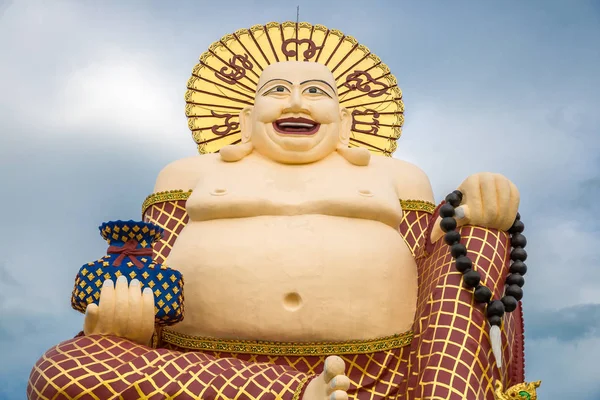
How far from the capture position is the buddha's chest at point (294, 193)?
762 cm

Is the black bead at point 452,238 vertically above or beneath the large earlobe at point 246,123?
beneath

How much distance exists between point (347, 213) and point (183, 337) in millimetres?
1700

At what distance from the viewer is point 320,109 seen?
825 cm

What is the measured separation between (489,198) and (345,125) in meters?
2.15

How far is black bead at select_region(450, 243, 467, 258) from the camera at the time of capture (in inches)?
277

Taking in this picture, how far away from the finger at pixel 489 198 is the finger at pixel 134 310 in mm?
2742

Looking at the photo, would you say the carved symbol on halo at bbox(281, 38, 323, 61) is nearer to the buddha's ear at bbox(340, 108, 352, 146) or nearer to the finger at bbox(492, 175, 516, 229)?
the buddha's ear at bbox(340, 108, 352, 146)

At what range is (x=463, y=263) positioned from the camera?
22.8 ft

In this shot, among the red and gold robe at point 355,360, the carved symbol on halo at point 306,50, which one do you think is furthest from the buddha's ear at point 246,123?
the red and gold robe at point 355,360

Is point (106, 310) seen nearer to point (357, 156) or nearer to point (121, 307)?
point (121, 307)

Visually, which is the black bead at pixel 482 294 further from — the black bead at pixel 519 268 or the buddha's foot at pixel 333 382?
the buddha's foot at pixel 333 382

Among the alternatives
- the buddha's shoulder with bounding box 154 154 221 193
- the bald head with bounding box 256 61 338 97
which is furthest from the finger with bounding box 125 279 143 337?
the bald head with bounding box 256 61 338 97

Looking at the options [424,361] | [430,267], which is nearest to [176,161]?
[430,267]

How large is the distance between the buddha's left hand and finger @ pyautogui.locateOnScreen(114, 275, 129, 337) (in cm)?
266
